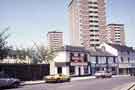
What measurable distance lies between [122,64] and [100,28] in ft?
229

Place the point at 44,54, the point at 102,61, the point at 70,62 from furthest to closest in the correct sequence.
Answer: the point at 102,61 < the point at 44,54 < the point at 70,62

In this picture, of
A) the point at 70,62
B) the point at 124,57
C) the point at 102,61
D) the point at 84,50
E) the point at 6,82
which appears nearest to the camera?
the point at 6,82

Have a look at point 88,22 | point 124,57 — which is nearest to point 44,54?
point 124,57

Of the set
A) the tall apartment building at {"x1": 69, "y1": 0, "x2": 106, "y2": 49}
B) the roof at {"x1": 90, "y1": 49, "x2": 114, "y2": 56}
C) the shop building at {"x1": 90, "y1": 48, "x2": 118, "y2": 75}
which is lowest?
the shop building at {"x1": 90, "y1": 48, "x2": 118, "y2": 75}

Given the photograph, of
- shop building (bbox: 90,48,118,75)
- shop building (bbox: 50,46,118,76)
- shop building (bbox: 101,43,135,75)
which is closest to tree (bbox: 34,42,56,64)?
shop building (bbox: 50,46,118,76)

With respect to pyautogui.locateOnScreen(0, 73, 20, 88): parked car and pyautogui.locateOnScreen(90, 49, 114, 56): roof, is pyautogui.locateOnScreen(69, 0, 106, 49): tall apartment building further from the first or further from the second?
pyautogui.locateOnScreen(0, 73, 20, 88): parked car

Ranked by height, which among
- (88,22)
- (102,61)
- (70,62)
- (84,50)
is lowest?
(102,61)

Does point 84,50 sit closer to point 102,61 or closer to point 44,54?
point 102,61

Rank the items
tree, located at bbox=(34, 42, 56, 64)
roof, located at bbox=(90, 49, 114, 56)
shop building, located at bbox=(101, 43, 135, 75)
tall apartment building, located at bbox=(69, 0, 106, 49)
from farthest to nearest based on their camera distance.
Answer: tall apartment building, located at bbox=(69, 0, 106, 49) → shop building, located at bbox=(101, 43, 135, 75) → roof, located at bbox=(90, 49, 114, 56) → tree, located at bbox=(34, 42, 56, 64)

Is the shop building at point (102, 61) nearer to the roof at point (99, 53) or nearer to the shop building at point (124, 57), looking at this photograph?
the roof at point (99, 53)

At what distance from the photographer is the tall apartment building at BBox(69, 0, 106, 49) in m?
153

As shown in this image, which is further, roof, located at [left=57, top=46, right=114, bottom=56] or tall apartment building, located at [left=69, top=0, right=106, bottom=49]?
tall apartment building, located at [left=69, top=0, right=106, bottom=49]

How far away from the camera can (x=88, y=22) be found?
157875 millimetres

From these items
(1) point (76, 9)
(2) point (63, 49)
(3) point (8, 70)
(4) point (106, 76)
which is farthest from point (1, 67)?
(1) point (76, 9)
